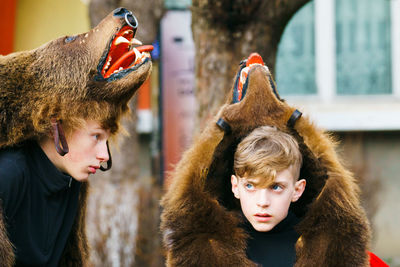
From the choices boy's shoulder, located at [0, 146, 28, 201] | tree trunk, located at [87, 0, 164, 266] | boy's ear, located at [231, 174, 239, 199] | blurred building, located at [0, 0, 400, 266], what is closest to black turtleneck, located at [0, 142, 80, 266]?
boy's shoulder, located at [0, 146, 28, 201]

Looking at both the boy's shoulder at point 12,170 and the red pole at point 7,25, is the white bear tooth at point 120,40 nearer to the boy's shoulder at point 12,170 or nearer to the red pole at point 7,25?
the boy's shoulder at point 12,170

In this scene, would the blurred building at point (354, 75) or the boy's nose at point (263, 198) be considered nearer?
the boy's nose at point (263, 198)

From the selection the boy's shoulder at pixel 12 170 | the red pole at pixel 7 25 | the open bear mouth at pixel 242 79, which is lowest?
the boy's shoulder at pixel 12 170

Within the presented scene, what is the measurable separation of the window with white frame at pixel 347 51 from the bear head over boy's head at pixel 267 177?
4.70 metres

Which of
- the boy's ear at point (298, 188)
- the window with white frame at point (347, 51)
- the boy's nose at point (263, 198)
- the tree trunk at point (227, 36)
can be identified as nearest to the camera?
the boy's nose at point (263, 198)

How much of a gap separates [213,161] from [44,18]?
5434 millimetres

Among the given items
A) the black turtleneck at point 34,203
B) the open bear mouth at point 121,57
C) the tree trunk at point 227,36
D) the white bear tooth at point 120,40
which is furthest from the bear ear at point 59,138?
the tree trunk at point 227,36

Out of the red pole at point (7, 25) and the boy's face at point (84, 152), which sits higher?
the red pole at point (7, 25)

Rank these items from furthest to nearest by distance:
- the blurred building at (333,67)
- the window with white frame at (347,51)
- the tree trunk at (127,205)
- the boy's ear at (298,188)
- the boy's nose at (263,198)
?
the window with white frame at (347,51), the blurred building at (333,67), the tree trunk at (127,205), the boy's ear at (298,188), the boy's nose at (263,198)

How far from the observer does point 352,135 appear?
6707 millimetres

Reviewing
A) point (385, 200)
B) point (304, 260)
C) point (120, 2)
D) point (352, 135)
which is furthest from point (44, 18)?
point (304, 260)

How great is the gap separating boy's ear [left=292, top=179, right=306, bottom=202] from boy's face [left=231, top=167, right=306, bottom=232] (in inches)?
0.8

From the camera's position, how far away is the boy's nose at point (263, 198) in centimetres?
235

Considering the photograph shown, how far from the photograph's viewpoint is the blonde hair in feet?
7.75
